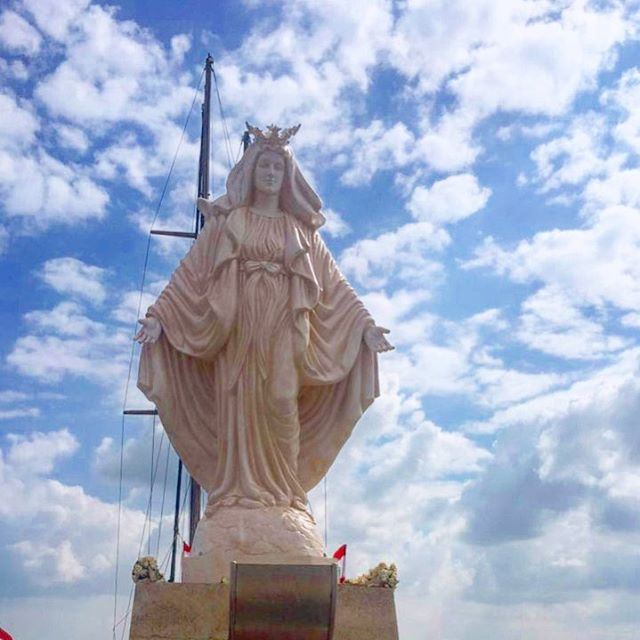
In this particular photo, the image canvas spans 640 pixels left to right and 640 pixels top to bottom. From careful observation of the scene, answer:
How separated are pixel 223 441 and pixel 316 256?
2739 mm

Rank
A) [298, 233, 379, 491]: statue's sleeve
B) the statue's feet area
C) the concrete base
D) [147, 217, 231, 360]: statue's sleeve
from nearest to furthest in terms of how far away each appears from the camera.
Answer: the concrete base < the statue's feet area < [147, 217, 231, 360]: statue's sleeve < [298, 233, 379, 491]: statue's sleeve

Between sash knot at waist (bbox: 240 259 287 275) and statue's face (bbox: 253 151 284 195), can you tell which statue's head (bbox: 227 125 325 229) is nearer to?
statue's face (bbox: 253 151 284 195)

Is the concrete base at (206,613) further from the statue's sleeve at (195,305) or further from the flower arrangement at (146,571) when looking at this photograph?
the statue's sleeve at (195,305)

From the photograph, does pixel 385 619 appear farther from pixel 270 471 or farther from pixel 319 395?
pixel 319 395

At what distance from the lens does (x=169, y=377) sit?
11.9 meters

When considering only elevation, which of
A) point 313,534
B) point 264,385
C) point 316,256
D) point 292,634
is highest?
point 316,256

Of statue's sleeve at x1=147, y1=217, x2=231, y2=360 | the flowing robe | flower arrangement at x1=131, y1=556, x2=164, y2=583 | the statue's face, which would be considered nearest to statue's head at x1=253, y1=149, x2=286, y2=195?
the statue's face

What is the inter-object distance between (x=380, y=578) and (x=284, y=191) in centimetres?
519

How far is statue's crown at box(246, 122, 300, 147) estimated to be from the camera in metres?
12.3

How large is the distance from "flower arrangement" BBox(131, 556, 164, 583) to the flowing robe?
1447 mm

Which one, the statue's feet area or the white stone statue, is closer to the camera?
the statue's feet area

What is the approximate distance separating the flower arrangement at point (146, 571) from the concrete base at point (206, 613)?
6cm

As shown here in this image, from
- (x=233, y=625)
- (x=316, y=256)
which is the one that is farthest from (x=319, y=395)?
(x=233, y=625)

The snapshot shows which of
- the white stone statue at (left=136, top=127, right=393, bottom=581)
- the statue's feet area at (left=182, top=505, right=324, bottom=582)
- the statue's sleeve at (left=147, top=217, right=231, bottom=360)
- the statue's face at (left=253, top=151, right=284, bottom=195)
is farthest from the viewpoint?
the statue's face at (left=253, top=151, right=284, bottom=195)
